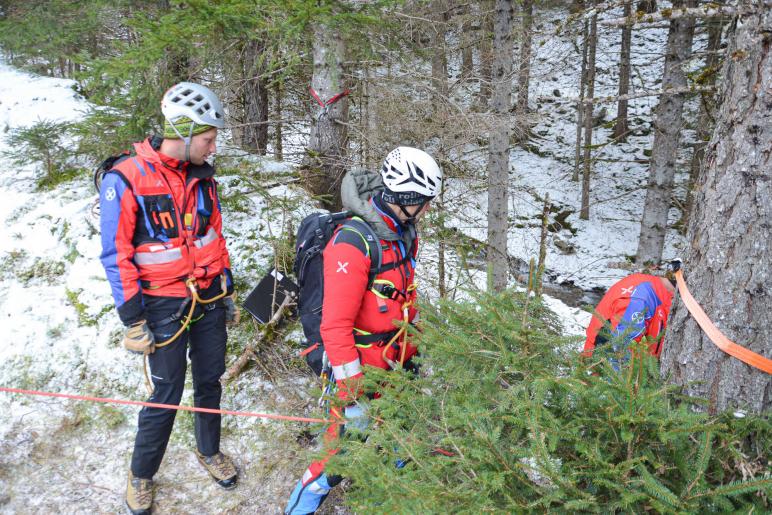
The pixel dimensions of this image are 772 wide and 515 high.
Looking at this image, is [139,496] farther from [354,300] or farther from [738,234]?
[738,234]

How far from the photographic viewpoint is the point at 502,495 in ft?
6.08

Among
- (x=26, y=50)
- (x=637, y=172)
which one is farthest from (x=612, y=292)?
(x=637, y=172)

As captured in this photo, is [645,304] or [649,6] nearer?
[645,304]

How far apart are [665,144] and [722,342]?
9085 mm

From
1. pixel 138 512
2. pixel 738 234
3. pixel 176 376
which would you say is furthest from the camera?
pixel 138 512

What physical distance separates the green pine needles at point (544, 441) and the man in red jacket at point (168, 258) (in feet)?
5.99

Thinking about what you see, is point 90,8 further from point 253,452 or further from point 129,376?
point 253,452

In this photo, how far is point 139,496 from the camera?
381cm

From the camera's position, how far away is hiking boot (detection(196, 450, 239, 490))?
4082 mm

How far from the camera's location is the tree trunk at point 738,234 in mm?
1877

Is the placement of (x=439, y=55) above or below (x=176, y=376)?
above

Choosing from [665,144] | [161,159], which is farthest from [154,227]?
[665,144]

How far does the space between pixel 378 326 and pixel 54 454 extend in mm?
3326

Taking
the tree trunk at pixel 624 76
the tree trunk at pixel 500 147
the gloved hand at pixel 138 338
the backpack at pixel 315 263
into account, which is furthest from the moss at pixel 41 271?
the tree trunk at pixel 624 76
